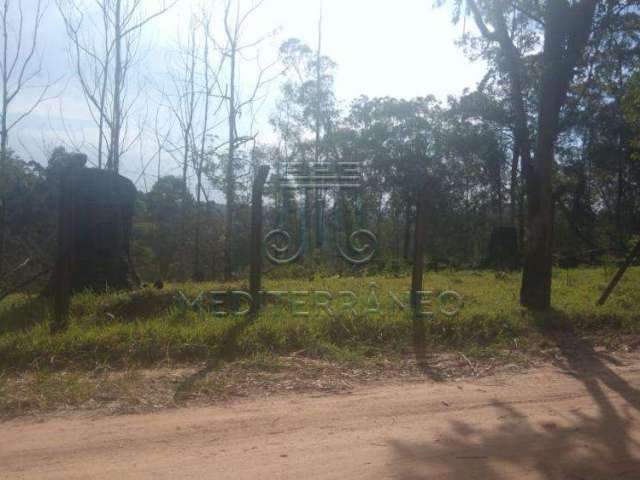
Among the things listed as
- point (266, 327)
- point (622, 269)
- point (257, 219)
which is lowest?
point (266, 327)

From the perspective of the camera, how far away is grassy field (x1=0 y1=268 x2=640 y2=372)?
6.06 meters

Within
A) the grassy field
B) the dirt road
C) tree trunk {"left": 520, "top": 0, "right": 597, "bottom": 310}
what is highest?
tree trunk {"left": 520, "top": 0, "right": 597, "bottom": 310}

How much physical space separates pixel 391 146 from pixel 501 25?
722 inches

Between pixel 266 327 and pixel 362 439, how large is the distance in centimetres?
284

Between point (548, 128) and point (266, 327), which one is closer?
point (266, 327)

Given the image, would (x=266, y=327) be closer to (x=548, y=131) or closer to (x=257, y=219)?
(x=257, y=219)

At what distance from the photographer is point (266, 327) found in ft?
21.8

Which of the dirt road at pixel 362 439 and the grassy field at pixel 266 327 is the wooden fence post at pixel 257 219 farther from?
the dirt road at pixel 362 439

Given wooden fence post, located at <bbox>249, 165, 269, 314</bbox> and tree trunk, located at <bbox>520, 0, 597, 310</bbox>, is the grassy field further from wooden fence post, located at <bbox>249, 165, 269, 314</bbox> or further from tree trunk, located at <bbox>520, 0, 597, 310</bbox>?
wooden fence post, located at <bbox>249, 165, 269, 314</bbox>

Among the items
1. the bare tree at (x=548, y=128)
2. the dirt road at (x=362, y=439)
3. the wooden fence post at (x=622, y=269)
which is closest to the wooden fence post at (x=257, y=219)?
the dirt road at (x=362, y=439)

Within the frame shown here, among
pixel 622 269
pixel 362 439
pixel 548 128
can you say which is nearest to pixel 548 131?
pixel 548 128

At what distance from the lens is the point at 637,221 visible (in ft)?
96.3

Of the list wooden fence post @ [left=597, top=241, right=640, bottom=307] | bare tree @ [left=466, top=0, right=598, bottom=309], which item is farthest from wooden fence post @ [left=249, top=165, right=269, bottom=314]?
wooden fence post @ [left=597, top=241, right=640, bottom=307]

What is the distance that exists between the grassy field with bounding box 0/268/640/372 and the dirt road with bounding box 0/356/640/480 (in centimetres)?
150
